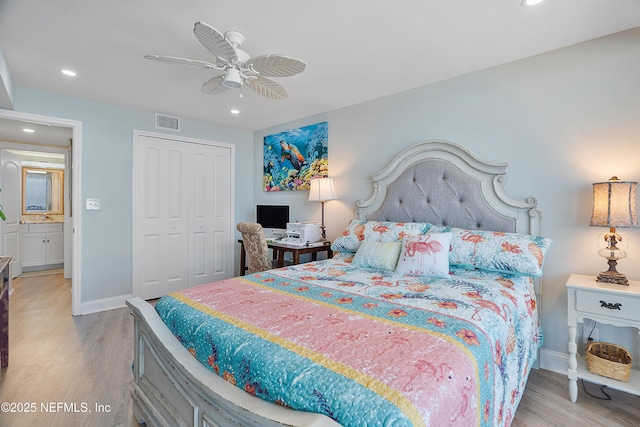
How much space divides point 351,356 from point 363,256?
1468 mm

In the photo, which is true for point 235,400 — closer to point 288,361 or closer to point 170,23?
point 288,361

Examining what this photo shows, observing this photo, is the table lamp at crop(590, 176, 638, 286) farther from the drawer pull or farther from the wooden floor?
the wooden floor

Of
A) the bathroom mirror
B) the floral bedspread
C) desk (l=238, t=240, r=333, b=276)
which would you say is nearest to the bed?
the floral bedspread

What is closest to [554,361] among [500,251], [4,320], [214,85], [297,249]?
[500,251]

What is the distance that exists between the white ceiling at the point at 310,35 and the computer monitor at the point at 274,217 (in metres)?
1.69

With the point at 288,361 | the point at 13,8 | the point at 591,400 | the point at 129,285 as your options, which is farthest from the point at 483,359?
the point at 129,285

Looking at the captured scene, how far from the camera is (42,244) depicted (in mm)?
5570

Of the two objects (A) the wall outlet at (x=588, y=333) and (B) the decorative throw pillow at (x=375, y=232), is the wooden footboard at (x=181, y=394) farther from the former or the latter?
(A) the wall outlet at (x=588, y=333)

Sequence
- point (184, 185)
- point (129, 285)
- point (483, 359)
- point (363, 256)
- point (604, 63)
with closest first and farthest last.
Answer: point (483, 359)
point (604, 63)
point (363, 256)
point (129, 285)
point (184, 185)

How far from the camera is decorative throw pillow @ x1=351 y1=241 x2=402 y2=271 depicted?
7.57ft

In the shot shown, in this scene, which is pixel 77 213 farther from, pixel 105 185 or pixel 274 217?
pixel 274 217

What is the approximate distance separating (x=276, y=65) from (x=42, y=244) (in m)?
6.20

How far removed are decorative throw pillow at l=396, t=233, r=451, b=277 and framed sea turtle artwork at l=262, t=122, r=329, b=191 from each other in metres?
1.81

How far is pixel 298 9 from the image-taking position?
1796 millimetres
